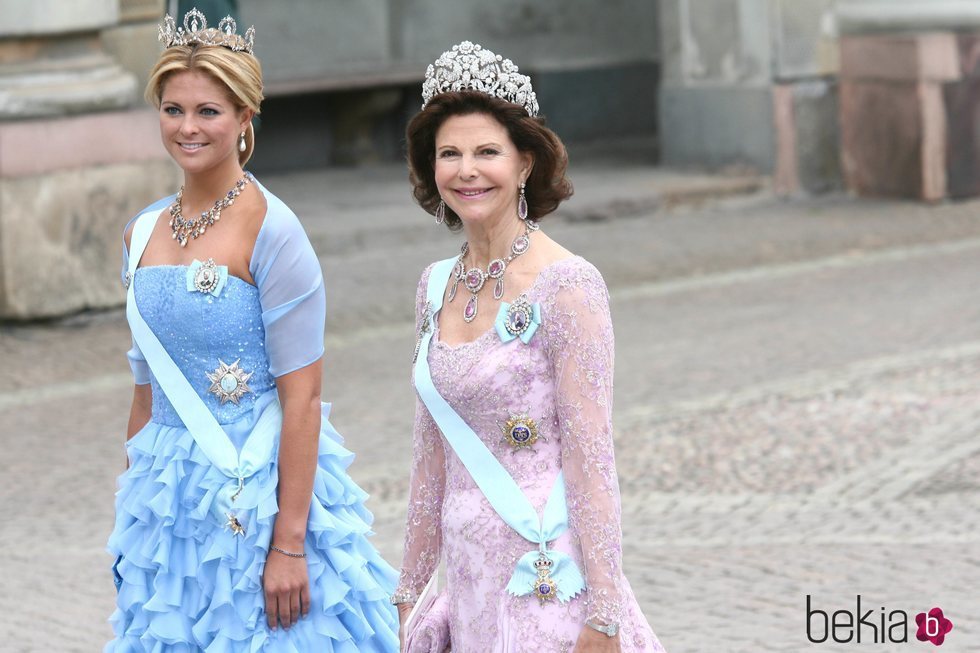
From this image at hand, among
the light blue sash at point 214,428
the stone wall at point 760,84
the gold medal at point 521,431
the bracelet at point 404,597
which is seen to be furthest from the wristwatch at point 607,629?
the stone wall at point 760,84

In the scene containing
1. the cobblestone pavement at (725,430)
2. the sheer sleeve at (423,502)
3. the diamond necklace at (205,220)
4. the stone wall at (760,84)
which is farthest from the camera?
the stone wall at (760,84)

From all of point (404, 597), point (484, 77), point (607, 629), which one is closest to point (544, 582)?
point (607, 629)

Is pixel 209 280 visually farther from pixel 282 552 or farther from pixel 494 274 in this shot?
pixel 494 274

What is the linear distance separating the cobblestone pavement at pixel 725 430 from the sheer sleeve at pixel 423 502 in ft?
6.19

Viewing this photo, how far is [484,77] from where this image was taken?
10.5 feet

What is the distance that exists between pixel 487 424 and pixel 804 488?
3807mm

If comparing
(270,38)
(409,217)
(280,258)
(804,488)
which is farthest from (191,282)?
(270,38)

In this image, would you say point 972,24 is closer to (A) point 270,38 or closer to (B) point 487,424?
(A) point 270,38

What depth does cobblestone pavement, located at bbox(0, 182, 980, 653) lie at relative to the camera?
18.5ft

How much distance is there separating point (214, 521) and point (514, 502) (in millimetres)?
774

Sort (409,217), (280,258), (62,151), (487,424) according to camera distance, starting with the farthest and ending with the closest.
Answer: (409,217)
(62,151)
(280,258)
(487,424)

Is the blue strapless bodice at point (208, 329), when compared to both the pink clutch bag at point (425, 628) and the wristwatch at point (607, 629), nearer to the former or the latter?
the pink clutch bag at point (425, 628)

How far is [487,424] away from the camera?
10.5 feet

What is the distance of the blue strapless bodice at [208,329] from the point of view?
11.9 feet
